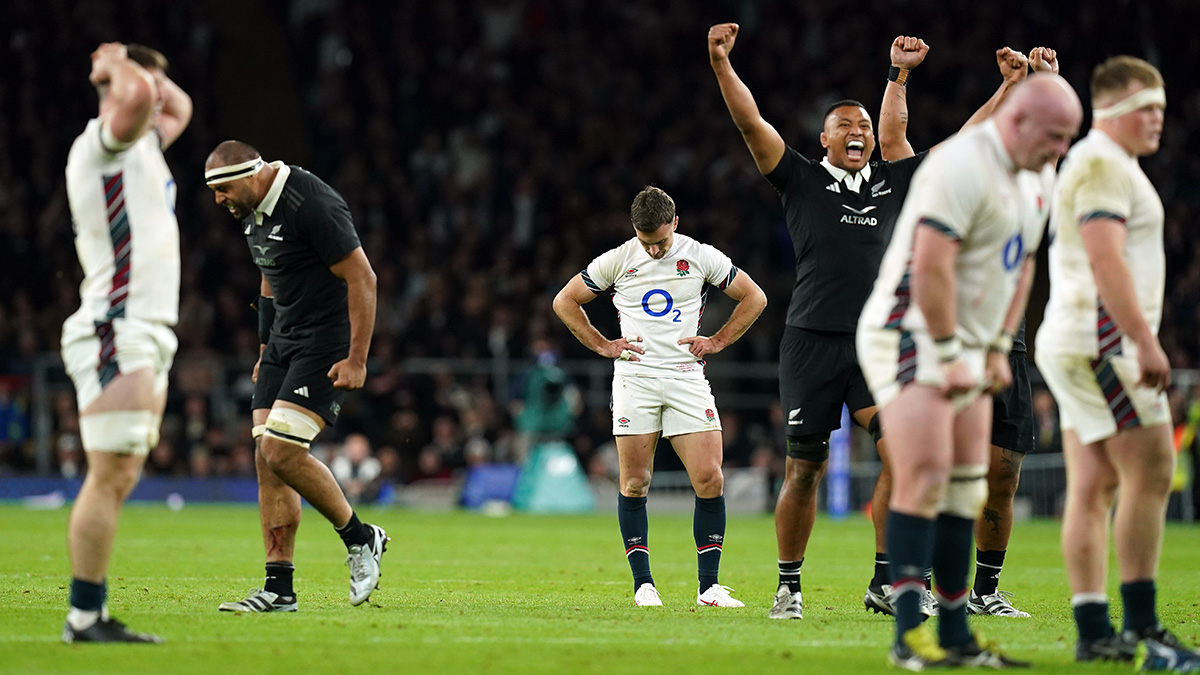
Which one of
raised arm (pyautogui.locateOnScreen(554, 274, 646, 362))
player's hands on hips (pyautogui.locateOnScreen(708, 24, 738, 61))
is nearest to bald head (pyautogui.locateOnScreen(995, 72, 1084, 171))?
player's hands on hips (pyautogui.locateOnScreen(708, 24, 738, 61))

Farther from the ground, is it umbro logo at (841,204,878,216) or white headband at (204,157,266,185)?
white headband at (204,157,266,185)

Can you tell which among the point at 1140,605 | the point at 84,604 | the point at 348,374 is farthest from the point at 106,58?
the point at 1140,605

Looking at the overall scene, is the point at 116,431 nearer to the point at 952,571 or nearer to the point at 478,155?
the point at 952,571

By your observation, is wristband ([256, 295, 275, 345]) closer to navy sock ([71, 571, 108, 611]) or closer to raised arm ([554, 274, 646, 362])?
raised arm ([554, 274, 646, 362])

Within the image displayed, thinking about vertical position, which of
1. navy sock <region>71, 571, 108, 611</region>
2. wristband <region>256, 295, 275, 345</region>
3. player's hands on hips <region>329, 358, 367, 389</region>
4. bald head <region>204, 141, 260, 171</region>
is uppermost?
bald head <region>204, 141, 260, 171</region>

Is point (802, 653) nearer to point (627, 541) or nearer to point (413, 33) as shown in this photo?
point (627, 541)

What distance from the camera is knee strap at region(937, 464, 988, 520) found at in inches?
241

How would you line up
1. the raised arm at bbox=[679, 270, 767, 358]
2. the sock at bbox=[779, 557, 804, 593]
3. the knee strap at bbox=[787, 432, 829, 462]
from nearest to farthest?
1. the sock at bbox=[779, 557, 804, 593]
2. the knee strap at bbox=[787, 432, 829, 462]
3. the raised arm at bbox=[679, 270, 767, 358]

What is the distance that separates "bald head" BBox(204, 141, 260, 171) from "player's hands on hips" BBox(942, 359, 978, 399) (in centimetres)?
400

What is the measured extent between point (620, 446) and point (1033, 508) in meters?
13.3

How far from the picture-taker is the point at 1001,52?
8.80 metres

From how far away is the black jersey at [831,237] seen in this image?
8.52 m

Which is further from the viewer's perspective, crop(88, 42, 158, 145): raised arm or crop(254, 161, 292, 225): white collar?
crop(254, 161, 292, 225): white collar

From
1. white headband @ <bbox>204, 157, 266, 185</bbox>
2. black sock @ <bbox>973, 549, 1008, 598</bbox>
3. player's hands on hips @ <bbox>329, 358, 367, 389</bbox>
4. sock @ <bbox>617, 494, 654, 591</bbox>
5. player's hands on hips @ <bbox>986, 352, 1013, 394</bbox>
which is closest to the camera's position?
player's hands on hips @ <bbox>986, 352, 1013, 394</bbox>
